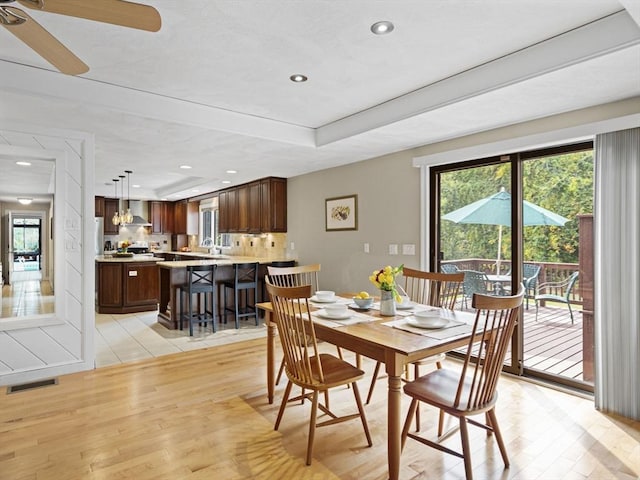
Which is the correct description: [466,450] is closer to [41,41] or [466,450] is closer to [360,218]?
[41,41]

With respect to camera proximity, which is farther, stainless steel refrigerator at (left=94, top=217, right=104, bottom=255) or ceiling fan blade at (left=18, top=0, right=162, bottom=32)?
stainless steel refrigerator at (left=94, top=217, right=104, bottom=255)

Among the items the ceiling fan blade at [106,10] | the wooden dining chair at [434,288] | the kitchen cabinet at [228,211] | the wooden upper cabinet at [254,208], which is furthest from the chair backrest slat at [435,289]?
the kitchen cabinet at [228,211]

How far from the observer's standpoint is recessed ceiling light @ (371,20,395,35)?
2207 millimetres

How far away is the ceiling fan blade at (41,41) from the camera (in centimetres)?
158

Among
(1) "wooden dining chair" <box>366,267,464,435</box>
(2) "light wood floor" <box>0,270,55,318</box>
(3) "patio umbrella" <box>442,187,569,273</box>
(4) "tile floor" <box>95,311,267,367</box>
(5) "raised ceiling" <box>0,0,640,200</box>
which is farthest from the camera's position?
(4) "tile floor" <box>95,311,267,367</box>

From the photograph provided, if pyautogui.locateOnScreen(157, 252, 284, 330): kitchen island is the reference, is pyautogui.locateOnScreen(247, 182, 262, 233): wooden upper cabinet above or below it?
above

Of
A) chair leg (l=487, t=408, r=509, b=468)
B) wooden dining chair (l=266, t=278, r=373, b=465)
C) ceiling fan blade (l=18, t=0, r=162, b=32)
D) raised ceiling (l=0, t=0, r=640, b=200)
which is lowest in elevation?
chair leg (l=487, t=408, r=509, b=468)

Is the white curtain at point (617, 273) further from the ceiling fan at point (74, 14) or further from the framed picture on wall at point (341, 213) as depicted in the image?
the ceiling fan at point (74, 14)

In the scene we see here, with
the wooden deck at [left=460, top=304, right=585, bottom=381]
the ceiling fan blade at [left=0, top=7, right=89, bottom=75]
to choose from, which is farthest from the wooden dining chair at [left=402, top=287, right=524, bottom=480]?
the ceiling fan blade at [left=0, top=7, right=89, bottom=75]

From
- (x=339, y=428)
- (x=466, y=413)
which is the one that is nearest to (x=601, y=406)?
(x=466, y=413)

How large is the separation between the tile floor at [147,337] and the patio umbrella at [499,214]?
296 centimetres

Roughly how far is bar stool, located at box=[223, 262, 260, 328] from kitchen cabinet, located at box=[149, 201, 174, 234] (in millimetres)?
5083

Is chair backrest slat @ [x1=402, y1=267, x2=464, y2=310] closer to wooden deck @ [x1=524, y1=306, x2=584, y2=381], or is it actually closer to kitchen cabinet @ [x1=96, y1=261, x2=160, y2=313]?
wooden deck @ [x1=524, y1=306, x2=584, y2=381]

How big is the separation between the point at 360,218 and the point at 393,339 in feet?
10.3
